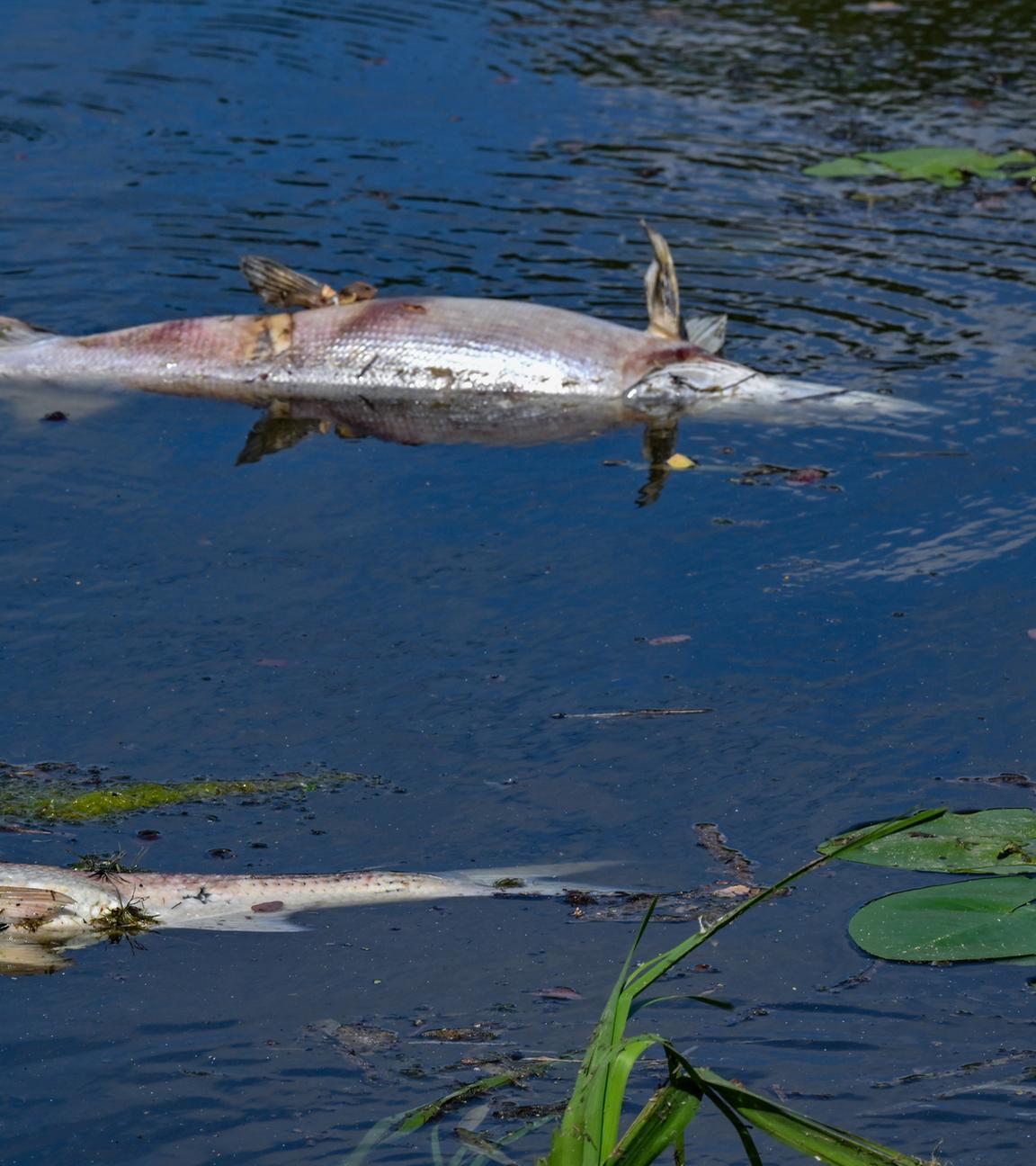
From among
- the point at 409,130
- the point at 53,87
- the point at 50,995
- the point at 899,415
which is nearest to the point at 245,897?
the point at 50,995

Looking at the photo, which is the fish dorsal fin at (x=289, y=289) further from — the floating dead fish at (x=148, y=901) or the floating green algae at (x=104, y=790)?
the floating dead fish at (x=148, y=901)

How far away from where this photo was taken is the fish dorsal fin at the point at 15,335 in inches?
283

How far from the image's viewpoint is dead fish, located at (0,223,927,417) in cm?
704

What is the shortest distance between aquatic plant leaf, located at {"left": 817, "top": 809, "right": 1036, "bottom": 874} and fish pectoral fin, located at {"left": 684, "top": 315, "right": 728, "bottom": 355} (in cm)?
330

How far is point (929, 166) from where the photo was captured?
9586 millimetres

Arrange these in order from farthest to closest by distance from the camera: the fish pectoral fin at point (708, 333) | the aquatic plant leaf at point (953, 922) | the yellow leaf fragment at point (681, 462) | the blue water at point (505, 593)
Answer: the fish pectoral fin at point (708, 333) < the yellow leaf fragment at point (681, 462) < the aquatic plant leaf at point (953, 922) < the blue water at point (505, 593)

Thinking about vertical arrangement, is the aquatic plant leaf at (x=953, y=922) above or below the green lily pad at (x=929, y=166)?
below

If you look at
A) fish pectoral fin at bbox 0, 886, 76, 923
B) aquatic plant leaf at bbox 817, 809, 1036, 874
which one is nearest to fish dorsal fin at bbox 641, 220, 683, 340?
aquatic plant leaf at bbox 817, 809, 1036, 874

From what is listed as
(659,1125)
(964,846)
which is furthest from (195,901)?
(964,846)

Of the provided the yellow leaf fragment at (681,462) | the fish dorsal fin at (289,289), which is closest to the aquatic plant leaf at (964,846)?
the yellow leaf fragment at (681,462)

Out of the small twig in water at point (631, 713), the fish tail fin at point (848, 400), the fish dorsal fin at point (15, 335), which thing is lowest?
the small twig in water at point (631, 713)

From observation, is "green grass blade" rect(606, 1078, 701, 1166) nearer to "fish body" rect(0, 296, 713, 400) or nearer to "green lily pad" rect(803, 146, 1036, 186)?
"fish body" rect(0, 296, 713, 400)

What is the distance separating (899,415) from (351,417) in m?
2.21

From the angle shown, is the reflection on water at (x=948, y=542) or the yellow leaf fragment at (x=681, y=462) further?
the yellow leaf fragment at (x=681, y=462)
